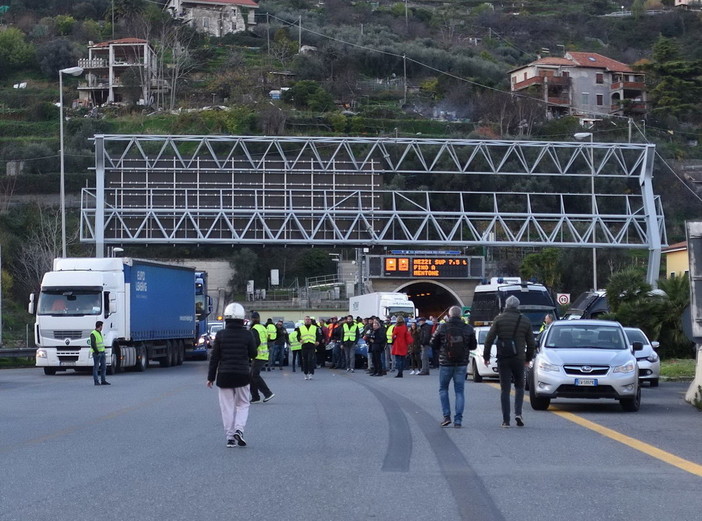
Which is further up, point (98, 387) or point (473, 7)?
point (473, 7)

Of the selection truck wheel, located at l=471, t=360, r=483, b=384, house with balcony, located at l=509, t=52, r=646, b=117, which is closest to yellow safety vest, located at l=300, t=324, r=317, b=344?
truck wheel, located at l=471, t=360, r=483, b=384

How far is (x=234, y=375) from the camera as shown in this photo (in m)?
14.6

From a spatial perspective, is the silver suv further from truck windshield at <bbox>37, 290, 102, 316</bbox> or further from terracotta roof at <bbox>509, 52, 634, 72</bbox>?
terracotta roof at <bbox>509, 52, 634, 72</bbox>

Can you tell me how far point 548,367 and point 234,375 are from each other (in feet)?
23.5

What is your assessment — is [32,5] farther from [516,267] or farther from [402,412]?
[402,412]

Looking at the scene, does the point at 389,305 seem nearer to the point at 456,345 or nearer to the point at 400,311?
the point at 400,311

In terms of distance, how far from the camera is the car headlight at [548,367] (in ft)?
65.2

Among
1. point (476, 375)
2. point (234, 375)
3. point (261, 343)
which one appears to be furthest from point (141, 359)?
point (234, 375)

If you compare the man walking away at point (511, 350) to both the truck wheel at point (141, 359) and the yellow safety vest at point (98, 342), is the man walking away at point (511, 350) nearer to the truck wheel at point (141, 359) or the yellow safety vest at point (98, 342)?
the yellow safety vest at point (98, 342)

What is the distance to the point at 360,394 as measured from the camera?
84.9ft

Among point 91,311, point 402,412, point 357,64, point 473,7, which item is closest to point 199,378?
point 91,311

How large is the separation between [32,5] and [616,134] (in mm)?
77166

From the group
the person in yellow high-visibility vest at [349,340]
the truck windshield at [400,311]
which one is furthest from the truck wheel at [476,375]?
the truck windshield at [400,311]

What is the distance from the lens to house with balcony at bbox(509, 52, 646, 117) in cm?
11450
